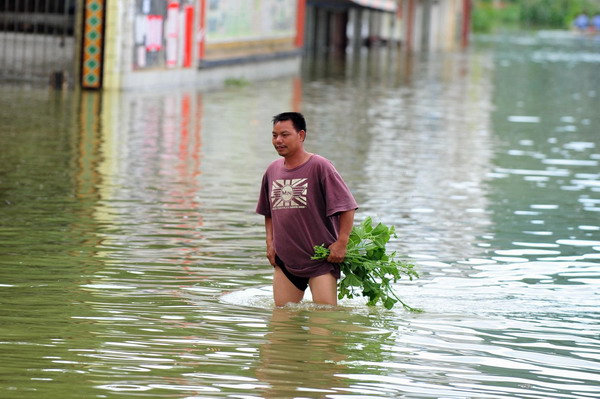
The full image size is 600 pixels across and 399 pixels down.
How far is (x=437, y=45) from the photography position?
71.6 metres

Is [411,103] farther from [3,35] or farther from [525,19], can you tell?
[525,19]

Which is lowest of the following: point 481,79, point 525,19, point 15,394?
point 15,394

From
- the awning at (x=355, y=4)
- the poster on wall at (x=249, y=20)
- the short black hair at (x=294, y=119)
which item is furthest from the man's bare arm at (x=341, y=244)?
the awning at (x=355, y=4)

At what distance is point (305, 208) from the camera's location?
25.3 ft

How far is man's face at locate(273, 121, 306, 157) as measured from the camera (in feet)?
25.1

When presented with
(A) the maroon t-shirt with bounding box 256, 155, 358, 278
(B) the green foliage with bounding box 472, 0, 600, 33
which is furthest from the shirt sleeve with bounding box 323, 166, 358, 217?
(B) the green foliage with bounding box 472, 0, 600, 33

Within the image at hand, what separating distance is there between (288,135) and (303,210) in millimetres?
456

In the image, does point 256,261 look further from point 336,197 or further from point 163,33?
point 163,33

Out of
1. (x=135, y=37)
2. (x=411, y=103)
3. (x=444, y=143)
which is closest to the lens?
(x=444, y=143)

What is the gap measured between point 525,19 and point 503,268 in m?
120

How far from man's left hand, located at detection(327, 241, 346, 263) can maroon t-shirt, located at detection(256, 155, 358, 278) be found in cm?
10

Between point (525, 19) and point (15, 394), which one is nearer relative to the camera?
point (15, 394)

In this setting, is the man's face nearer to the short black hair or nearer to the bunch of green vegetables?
the short black hair

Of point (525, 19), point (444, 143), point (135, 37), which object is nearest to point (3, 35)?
point (135, 37)
